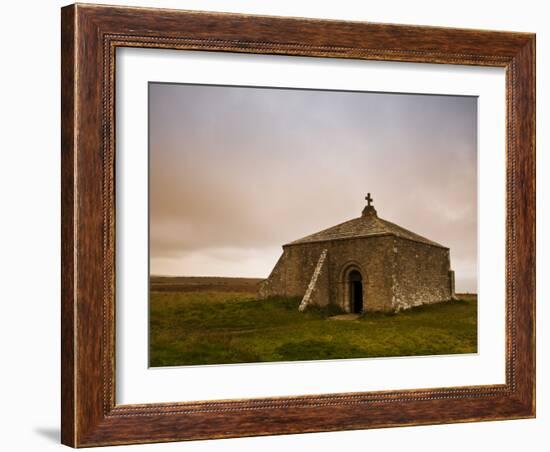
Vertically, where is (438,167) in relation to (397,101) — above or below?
below

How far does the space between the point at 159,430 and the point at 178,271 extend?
1.07 meters

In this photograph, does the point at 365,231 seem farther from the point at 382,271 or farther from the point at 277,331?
the point at 277,331

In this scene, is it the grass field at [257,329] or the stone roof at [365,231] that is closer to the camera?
the grass field at [257,329]

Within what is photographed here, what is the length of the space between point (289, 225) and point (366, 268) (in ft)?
2.26

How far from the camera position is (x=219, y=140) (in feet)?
21.0

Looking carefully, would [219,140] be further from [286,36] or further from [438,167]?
[438,167]

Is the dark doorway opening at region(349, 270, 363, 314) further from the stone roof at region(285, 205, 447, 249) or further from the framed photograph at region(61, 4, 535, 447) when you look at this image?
the stone roof at region(285, 205, 447, 249)

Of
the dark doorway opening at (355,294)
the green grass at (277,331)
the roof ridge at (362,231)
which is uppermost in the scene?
the roof ridge at (362,231)

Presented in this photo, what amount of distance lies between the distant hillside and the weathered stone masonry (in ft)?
0.59

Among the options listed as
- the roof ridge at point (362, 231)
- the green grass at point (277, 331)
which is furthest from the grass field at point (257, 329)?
the roof ridge at point (362, 231)

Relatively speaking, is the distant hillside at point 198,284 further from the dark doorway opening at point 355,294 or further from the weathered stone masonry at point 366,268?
the dark doorway opening at point 355,294

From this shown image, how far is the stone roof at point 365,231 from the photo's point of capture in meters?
6.57

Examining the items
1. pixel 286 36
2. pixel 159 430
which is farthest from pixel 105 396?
pixel 286 36

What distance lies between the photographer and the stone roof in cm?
657
